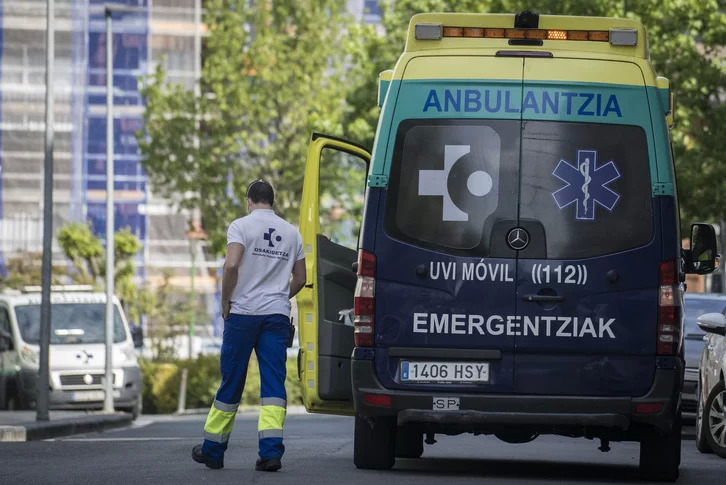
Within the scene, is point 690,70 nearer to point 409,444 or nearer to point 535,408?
point 409,444

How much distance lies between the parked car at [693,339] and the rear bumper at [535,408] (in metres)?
8.11

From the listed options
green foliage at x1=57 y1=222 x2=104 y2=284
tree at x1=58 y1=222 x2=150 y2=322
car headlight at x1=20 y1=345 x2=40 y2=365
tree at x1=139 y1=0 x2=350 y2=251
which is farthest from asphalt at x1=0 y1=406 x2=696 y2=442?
tree at x1=139 y1=0 x2=350 y2=251

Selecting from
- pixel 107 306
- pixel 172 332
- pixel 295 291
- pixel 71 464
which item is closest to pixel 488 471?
pixel 295 291

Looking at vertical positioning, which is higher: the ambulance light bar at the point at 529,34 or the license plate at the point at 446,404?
the ambulance light bar at the point at 529,34

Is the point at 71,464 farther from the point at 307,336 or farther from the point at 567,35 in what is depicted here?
the point at 567,35

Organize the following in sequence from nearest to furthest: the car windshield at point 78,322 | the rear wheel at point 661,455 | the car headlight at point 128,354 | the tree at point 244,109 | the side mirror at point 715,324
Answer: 1. the rear wheel at point 661,455
2. the side mirror at point 715,324
3. the car windshield at point 78,322
4. the car headlight at point 128,354
5. the tree at point 244,109

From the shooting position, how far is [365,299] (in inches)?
410

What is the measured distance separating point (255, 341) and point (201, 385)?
992 inches

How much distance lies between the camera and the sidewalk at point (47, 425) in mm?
18078

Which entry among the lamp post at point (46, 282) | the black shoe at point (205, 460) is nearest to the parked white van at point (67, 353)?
the lamp post at point (46, 282)

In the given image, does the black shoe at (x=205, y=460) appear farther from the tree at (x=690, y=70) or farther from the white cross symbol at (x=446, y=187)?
Result: the tree at (x=690, y=70)

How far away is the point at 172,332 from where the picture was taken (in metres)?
40.7

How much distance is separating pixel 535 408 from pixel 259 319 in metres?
1.98

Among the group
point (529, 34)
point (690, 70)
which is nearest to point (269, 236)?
point (529, 34)
